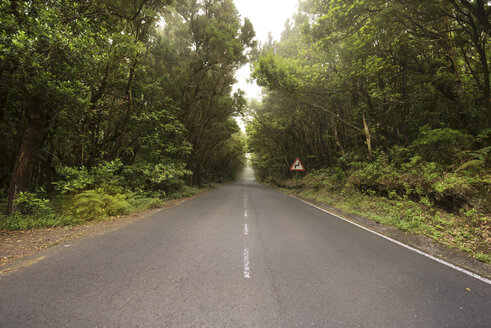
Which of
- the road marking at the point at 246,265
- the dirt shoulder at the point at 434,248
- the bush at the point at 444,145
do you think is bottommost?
the dirt shoulder at the point at 434,248

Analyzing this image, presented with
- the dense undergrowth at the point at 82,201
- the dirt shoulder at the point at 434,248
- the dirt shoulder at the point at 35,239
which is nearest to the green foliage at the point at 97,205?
the dense undergrowth at the point at 82,201

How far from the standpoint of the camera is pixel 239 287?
2.88m

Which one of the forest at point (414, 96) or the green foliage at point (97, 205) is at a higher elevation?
the forest at point (414, 96)

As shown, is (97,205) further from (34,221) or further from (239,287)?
(239,287)

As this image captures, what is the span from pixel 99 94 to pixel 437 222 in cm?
1382

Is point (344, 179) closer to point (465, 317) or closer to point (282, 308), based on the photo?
point (465, 317)

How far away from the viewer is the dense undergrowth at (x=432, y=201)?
16.4 ft

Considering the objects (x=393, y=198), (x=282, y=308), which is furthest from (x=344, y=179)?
(x=282, y=308)

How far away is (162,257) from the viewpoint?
386cm

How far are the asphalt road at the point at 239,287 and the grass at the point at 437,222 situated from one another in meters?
1.51

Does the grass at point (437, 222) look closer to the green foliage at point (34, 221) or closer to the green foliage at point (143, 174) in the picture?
the green foliage at point (143, 174)

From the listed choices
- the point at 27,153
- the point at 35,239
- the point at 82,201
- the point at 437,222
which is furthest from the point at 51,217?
the point at 437,222

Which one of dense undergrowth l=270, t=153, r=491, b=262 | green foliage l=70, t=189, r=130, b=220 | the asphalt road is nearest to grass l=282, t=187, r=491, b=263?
dense undergrowth l=270, t=153, r=491, b=262

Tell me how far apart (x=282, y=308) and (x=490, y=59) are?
13.7 m
